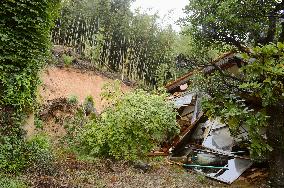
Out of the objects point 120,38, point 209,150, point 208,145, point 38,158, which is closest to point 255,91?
point 209,150

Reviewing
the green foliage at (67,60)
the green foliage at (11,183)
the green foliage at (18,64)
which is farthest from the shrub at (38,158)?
the green foliage at (67,60)

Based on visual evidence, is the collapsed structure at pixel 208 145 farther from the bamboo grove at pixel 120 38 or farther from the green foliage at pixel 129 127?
the bamboo grove at pixel 120 38

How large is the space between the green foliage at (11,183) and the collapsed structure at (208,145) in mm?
6561

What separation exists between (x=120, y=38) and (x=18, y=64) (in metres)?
22.6

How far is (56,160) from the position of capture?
1202 cm

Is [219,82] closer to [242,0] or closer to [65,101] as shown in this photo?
[242,0]

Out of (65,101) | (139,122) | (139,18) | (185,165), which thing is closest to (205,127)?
(185,165)

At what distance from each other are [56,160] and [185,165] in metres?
4.93

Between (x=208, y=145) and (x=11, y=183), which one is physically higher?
(x=208, y=145)

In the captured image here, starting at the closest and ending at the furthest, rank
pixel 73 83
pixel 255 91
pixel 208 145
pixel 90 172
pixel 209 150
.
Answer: pixel 255 91, pixel 90 172, pixel 209 150, pixel 208 145, pixel 73 83

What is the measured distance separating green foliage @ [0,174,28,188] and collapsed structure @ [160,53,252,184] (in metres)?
6.56

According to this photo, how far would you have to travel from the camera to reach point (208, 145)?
1470 cm

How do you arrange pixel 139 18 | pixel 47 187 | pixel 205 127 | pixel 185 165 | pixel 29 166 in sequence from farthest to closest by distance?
pixel 139 18, pixel 205 127, pixel 185 165, pixel 29 166, pixel 47 187

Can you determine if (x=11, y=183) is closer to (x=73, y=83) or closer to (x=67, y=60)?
(x=73, y=83)
